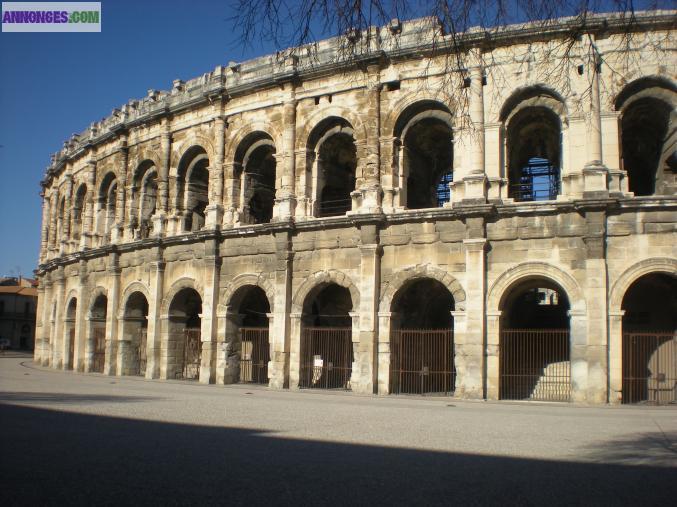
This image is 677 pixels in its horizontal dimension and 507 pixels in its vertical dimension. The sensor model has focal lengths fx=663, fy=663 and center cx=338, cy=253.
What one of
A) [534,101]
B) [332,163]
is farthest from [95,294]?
[534,101]

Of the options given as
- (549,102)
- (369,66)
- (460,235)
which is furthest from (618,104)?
(369,66)

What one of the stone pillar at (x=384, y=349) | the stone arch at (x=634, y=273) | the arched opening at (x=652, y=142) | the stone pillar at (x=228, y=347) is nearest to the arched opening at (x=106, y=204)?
the stone pillar at (x=228, y=347)

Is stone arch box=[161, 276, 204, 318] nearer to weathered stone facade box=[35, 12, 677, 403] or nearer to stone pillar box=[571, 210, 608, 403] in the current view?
weathered stone facade box=[35, 12, 677, 403]

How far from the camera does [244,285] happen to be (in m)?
19.0

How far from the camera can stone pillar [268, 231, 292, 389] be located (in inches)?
698

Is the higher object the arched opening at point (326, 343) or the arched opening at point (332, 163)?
the arched opening at point (332, 163)

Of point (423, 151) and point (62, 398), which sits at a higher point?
point (423, 151)

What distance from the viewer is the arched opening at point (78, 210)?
2780 centimetres

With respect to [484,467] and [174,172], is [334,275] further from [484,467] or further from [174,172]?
[484,467]

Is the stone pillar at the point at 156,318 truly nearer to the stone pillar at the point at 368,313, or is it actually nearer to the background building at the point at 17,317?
the stone pillar at the point at 368,313

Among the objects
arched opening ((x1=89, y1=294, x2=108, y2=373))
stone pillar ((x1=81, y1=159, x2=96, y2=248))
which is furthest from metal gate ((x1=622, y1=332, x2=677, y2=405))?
stone pillar ((x1=81, y1=159, x2=96, y2=248))

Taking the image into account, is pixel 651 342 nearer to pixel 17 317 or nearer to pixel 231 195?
pixel 231 195

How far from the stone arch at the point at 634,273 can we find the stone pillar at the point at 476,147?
11.4ft

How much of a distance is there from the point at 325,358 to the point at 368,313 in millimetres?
2991
